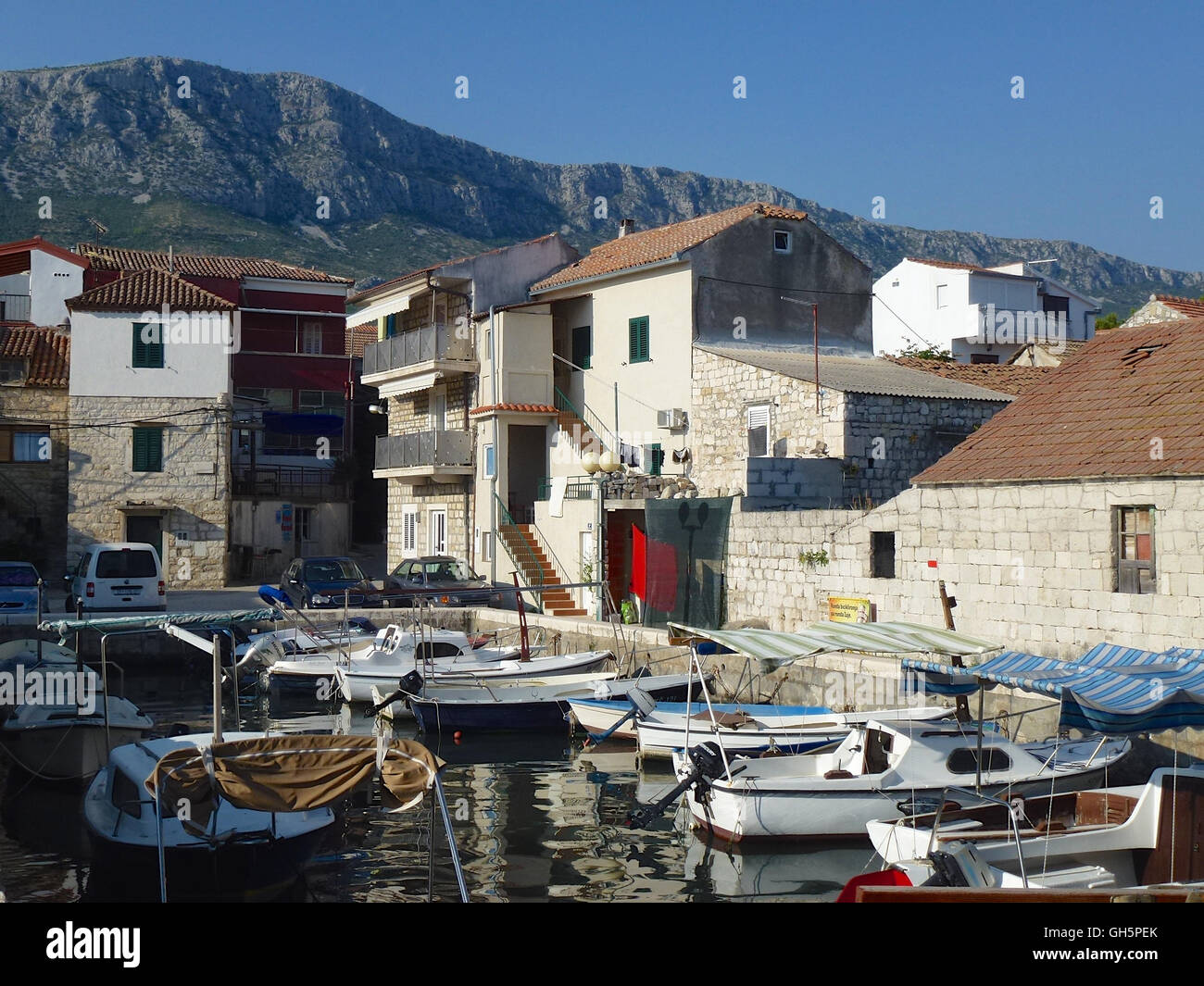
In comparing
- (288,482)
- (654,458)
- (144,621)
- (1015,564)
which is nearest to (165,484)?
(288,482)

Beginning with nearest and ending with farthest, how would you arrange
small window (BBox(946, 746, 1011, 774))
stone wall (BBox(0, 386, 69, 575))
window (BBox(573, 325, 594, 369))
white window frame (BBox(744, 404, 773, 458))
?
small window (BBox(946, 746, 1011, 774))
white window frame (BBox(744, 404, 773, 458))
window (BBox(573, 325, 594, 369))
stone wall (BBox(0, 386, 69, 575))

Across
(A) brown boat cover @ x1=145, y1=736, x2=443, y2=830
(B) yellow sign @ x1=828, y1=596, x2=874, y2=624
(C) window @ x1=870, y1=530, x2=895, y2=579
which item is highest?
(C) window @ x1=870, y1=530, x2=895, y2=579

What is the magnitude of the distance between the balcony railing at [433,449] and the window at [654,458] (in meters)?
6.97

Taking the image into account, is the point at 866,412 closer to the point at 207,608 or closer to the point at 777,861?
the point at 777,861

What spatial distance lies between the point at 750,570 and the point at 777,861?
1156 cm

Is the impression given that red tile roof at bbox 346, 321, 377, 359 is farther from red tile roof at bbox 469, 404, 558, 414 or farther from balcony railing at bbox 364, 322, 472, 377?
red tile roof at bbox 469, 404, 558, 414

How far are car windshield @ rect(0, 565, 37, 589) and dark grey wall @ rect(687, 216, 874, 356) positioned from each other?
18186 mm

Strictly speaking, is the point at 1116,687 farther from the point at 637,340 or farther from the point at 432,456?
the point at 432,456

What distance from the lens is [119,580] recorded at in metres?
27.9

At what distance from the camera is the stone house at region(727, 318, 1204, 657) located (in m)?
16.7

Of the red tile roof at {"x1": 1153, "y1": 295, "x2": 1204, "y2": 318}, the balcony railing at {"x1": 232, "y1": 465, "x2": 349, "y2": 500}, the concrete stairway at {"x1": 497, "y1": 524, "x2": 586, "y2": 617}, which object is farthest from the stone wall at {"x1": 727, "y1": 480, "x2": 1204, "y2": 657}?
the balcony railing at {"x1": 232, "y1": 465, "x2": 349, "y2": 500}

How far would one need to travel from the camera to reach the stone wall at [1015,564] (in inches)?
650

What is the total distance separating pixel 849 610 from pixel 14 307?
41.1 meters

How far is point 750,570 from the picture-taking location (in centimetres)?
2470
